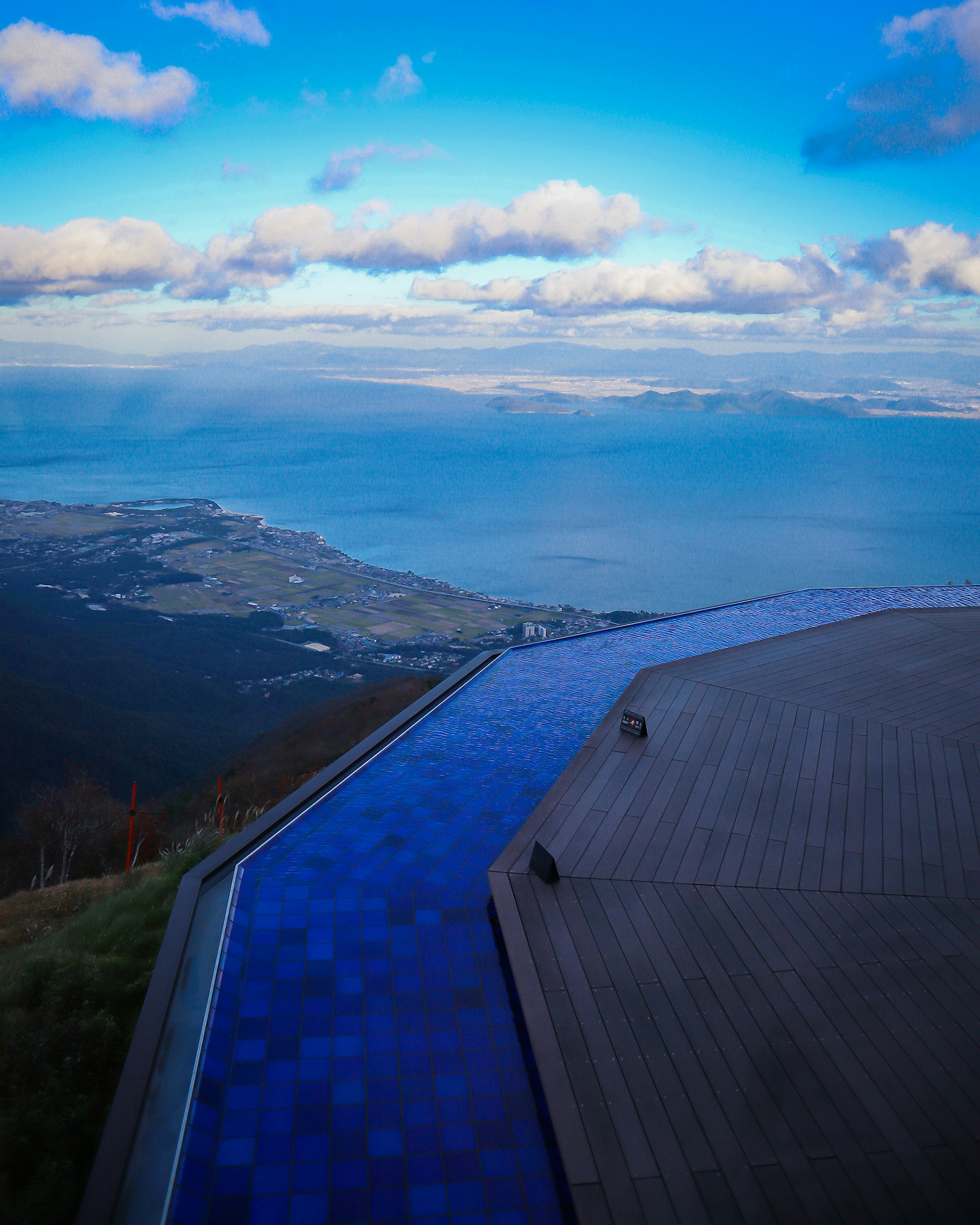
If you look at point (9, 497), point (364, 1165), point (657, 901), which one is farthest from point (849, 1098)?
point (9, 497)

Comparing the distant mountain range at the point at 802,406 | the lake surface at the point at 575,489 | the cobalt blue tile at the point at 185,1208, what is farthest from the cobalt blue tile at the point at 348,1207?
the distant mountain range at the point at 802,406

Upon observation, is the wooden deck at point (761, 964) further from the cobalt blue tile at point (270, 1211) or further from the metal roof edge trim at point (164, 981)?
the metal roof edge trim at point (164, 981)

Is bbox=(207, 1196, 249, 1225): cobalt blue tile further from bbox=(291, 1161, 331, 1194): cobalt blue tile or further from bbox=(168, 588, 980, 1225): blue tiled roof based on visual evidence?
bbox=(291, 1161, 331, 1194): cobalt blue tile

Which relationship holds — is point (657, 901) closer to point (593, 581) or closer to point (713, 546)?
point (593, 581)

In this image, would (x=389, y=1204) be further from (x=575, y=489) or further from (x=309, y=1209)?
(x=575, y=489)

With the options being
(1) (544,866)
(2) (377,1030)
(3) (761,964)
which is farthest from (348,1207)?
(3) (761,964)

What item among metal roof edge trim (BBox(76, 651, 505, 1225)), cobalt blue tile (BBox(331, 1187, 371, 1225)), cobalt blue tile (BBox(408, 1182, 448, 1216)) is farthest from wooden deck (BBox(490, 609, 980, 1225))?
metal roof edge trim (BBox(76, 651, 505, 1225))
